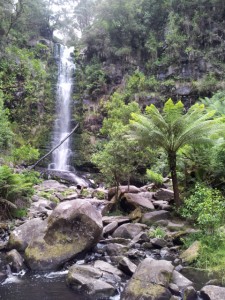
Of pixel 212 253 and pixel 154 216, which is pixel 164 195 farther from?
pixel 212 253

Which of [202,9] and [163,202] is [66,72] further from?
[163,202]

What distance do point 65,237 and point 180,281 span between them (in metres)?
2.67

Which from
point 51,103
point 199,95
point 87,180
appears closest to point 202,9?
point 199,95

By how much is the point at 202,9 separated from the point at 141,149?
1908 cm

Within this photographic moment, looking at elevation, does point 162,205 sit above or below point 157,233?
above

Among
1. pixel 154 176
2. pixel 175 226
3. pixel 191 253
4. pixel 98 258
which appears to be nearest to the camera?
pixel 191 253

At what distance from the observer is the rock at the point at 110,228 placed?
907 cm

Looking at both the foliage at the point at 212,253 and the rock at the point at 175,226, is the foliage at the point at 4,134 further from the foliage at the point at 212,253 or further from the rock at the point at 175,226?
the foliage at the point at 212,253

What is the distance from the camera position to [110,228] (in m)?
9.20

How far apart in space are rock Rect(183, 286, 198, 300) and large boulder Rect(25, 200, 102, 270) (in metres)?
2.67

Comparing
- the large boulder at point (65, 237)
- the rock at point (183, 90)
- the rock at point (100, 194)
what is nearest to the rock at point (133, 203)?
the large boulder at point (65, 237)

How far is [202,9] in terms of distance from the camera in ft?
84.7

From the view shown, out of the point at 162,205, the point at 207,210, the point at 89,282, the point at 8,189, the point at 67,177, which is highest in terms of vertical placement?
the point at 8,189

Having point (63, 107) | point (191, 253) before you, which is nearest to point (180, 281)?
point (191, 253)
